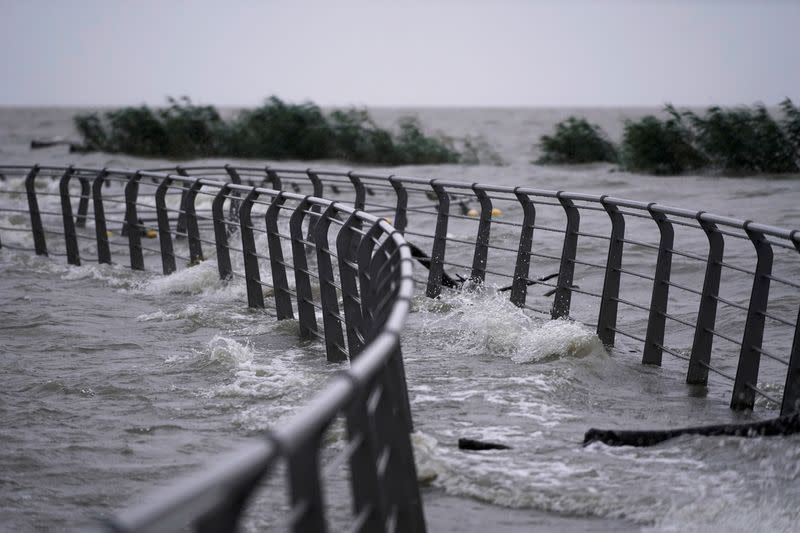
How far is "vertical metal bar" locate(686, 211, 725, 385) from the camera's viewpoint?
7.61 m

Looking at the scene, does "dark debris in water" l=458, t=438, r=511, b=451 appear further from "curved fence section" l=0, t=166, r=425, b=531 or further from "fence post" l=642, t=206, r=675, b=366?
"fence post" l=642, t=206, r=675, b=366

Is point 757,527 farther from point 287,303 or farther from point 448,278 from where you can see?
point 448,278

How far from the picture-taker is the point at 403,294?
4004 mm

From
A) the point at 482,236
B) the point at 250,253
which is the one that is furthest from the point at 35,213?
the point at 482,236

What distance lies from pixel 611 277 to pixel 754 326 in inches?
77.1

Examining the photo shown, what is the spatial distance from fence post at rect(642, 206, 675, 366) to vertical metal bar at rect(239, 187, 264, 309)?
3999 mm

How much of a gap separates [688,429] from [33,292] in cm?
883

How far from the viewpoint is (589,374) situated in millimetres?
7996

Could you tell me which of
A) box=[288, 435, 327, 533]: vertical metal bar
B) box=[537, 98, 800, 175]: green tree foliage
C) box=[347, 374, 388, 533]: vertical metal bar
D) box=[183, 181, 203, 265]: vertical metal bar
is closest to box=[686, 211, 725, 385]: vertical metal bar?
box=[347, 374, 388, 533]: vertical metal bar

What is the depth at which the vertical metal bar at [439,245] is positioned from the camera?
11242mm

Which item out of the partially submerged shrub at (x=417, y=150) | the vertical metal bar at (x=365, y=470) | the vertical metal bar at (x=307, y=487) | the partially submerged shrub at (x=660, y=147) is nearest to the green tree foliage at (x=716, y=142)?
the partially submerged shrub at (x=660, y=147)

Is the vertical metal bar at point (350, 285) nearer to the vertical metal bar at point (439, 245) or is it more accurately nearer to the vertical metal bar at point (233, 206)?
the vertical metal bar at point (439, 245)

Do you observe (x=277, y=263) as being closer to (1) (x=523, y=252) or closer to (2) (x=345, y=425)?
(1) (x=523, y=252)

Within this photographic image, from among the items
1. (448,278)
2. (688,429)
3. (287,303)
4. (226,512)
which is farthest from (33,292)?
(226,512)
